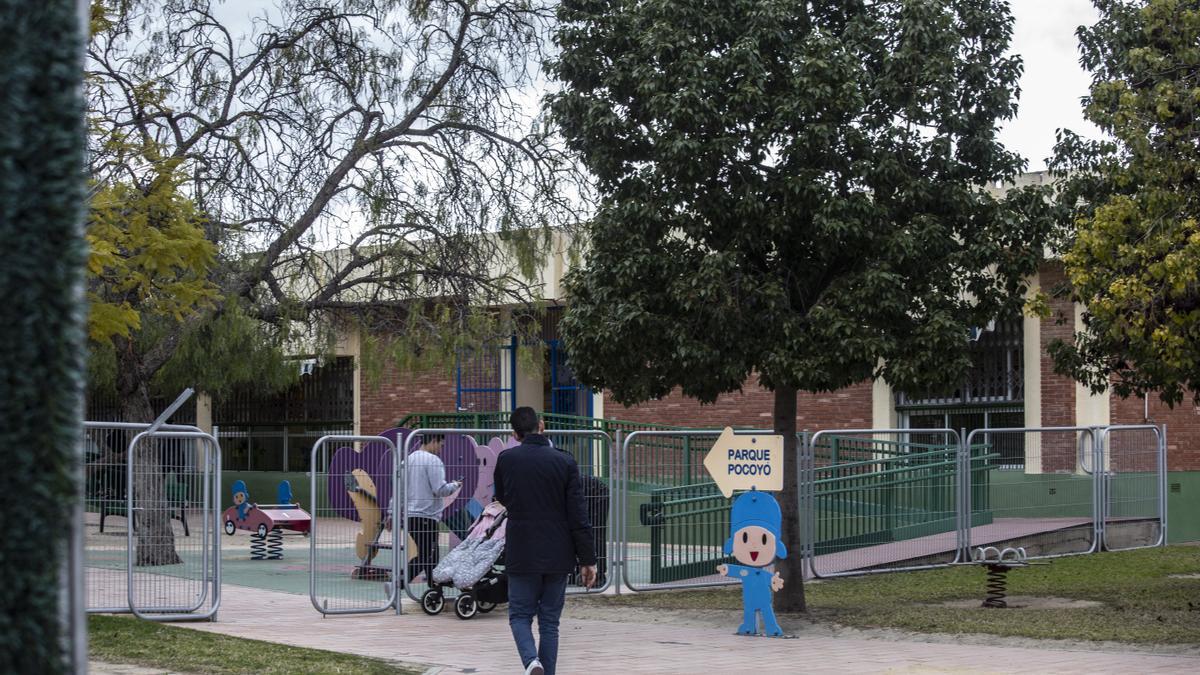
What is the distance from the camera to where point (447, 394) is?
33.3m

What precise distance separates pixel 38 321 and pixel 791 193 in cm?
1034

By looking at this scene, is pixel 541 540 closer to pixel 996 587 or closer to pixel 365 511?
pixel 365 511

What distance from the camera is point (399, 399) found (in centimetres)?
3381

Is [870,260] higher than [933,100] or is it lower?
lower

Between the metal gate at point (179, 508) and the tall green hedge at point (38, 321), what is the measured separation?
10205mm

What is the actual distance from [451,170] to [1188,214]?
328 inches

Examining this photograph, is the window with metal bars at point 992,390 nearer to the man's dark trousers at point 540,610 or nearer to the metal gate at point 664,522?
the metal gate at point 664,522

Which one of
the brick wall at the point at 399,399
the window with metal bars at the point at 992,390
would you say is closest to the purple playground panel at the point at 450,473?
the window with metal bars at the point at 992,390

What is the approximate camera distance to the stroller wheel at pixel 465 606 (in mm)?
13406

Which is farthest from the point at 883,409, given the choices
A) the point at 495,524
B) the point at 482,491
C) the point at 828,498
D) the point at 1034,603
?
the point at 495,524

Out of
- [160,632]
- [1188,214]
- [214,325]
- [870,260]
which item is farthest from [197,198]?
[1188,214]

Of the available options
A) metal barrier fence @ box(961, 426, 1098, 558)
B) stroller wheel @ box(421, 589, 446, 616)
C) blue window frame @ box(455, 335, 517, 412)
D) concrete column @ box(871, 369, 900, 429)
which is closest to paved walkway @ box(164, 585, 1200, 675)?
stroller wheel @ box(421, 589, 446, 616)

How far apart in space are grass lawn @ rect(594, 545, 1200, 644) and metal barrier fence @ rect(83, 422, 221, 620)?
4.15 meters

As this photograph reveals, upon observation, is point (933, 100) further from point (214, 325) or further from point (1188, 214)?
point (214, 325)
